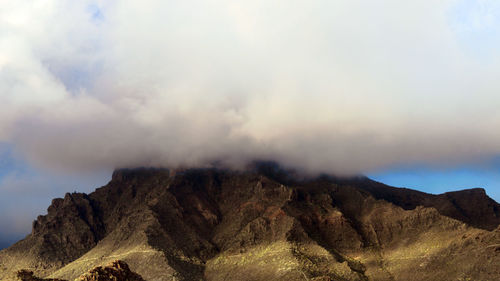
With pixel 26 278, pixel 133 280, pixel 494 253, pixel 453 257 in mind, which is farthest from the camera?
pixel 453 257

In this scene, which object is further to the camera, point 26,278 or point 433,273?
point 433,273

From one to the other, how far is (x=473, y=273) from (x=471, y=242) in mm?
24539

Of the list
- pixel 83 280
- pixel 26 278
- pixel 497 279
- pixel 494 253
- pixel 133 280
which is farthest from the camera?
pixel 494 253

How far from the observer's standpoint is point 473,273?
585 feet

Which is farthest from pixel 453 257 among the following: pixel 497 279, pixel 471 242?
pixel 497 279

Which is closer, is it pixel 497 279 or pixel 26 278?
pixel 26 278

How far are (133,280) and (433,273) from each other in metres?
145

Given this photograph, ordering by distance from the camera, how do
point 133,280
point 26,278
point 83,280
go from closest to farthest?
point 83,280 → point 133,280 → point 26,278

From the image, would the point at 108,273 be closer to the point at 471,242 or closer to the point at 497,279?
the point at 497,279

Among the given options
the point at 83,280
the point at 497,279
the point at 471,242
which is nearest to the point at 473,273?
the point at 497,279

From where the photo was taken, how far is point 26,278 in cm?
11325

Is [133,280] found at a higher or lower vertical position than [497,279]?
higher

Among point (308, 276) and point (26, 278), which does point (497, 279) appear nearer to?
point (308, 276)

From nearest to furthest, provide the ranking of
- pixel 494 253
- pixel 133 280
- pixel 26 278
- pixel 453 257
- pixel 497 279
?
pixel 133 280
pixel 26 278
pixel 497 279
pixel 494 253
pixel 453 257
